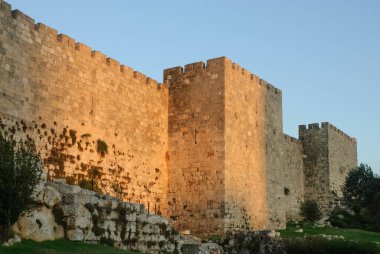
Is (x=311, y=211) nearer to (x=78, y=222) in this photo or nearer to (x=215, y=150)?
(x=215, y=150)

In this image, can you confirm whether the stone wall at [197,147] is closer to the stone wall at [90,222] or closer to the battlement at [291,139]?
the stone wall at [90,222]

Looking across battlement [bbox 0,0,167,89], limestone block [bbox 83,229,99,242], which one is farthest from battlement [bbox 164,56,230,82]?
limestone block [bbox 83,229,99,242]

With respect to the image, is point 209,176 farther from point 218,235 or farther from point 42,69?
point 42,69

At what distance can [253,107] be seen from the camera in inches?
962

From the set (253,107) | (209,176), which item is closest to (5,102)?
(209,176)

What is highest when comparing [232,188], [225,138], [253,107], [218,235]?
[253,107]

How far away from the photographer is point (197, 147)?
22.6m

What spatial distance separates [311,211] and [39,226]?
21875 millimetres

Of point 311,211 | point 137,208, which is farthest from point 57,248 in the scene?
point 311,211

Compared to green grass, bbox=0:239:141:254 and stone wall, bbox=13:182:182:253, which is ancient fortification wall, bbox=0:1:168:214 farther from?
green grass, bbox=0:239:141:254

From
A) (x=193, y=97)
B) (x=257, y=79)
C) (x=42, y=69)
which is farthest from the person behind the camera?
(x=257, y=79)

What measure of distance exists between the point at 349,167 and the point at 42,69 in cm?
2324

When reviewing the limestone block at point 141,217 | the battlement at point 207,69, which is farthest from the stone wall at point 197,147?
the limestone block at point 141,217

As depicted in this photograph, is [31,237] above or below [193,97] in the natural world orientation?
below
